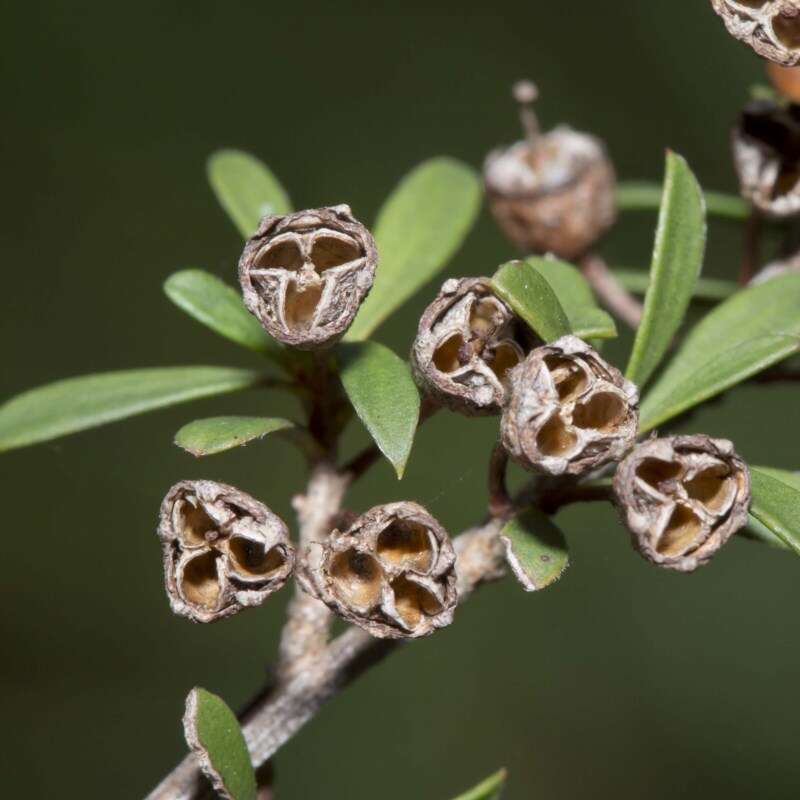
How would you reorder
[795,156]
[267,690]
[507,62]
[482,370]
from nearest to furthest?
1. [482,370]
2. [267,690]
3. [795,156]
4. [507,62]

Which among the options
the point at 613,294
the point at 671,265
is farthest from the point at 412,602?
the point at 613,294

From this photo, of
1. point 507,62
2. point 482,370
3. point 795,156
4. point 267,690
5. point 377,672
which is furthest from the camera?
point 507,62

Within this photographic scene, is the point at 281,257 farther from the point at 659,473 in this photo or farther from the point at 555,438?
the point at 659,473

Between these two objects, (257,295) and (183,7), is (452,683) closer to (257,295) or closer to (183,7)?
(183,7)

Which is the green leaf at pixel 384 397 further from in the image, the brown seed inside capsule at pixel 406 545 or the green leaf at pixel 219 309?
the green leaf at pixel 219 309

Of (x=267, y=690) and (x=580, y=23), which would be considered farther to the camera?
(x=580, y=23)

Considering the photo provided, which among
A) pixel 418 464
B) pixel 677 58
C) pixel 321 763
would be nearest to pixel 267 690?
pixel 418 464

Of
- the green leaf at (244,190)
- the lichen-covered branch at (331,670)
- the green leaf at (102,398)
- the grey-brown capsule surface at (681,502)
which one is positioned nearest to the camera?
the grey-brown capsule surface at (681,502)

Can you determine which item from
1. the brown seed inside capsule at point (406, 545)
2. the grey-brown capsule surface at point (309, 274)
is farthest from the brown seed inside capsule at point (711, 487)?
the grey-brown capsule surface at point (309, 274)
